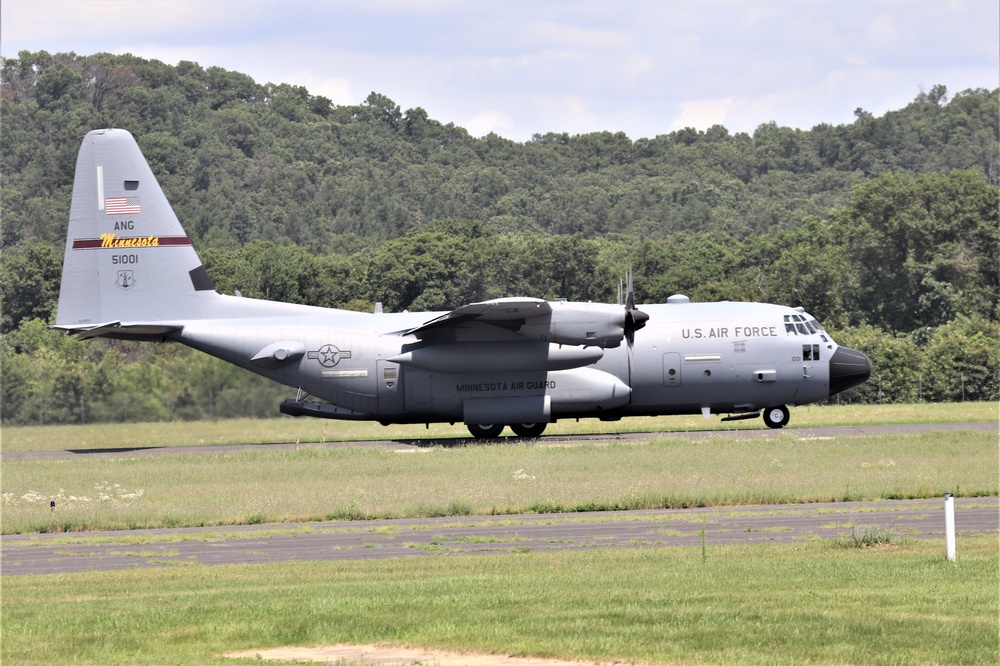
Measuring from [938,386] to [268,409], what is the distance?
114 ft

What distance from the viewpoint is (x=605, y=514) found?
24.6 m

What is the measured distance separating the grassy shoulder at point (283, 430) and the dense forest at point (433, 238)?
0.68 meters

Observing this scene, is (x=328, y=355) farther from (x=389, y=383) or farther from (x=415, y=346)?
(x=415, y=346)

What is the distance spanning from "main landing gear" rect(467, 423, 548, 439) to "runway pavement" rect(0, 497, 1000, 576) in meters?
13.3

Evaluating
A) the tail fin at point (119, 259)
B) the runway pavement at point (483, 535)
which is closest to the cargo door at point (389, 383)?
the tail fin at point (119, 259)

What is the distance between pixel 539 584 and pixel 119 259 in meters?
25.7

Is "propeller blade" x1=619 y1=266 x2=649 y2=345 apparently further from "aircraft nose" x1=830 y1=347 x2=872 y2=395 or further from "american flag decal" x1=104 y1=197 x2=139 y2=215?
"american flag decal" x1=104 y1=197 x2=139 y2=215

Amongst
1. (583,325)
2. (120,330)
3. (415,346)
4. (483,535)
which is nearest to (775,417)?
(583,325)

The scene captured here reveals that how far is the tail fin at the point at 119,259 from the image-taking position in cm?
3841

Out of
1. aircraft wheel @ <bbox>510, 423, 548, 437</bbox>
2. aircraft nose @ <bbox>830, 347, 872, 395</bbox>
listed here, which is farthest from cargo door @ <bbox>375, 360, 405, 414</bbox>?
aircraft nose @ <bbox>830, 347, 872, 395</bbox>

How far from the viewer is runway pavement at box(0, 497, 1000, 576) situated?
66.0ft

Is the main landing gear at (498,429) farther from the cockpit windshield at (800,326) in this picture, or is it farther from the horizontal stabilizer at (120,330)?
the horizontal stabilizer at (120,330)

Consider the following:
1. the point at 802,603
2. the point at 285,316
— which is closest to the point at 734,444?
the point at 285,316

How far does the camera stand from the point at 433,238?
92.0 meters
